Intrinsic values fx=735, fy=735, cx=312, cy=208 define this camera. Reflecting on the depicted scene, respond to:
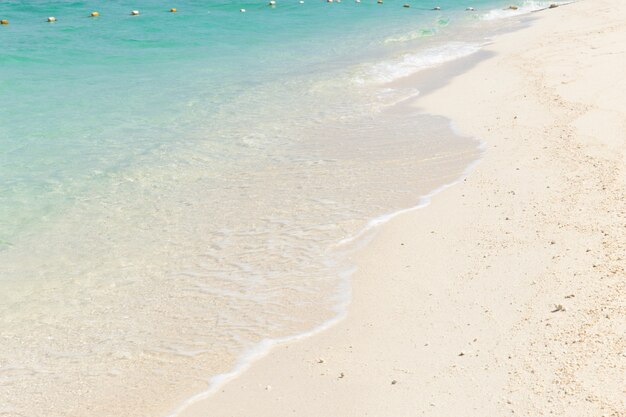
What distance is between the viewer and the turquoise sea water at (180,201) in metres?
5.25

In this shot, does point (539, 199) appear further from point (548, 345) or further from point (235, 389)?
point (235, 389)

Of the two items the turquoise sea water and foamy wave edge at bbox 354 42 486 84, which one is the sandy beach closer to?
the turquoise sea water

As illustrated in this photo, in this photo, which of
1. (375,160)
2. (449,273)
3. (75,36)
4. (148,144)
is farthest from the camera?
(75,36)

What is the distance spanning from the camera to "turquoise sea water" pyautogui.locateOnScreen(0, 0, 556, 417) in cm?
525

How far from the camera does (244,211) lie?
7.78 metres

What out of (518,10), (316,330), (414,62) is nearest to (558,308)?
(316,330)

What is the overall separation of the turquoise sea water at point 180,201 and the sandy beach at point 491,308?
1.25ft

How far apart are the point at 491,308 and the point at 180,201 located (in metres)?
4.11

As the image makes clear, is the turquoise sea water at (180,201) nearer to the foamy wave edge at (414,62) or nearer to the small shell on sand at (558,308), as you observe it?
the foamy wave edge at (414,62)

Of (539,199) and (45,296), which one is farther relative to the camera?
(539,199)

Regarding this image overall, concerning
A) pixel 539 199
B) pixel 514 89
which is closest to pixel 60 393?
pixel 539 199

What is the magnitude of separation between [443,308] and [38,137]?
812cm

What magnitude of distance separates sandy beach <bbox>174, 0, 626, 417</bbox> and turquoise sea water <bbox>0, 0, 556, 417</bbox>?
15.0 inches

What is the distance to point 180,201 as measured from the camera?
820 cm
